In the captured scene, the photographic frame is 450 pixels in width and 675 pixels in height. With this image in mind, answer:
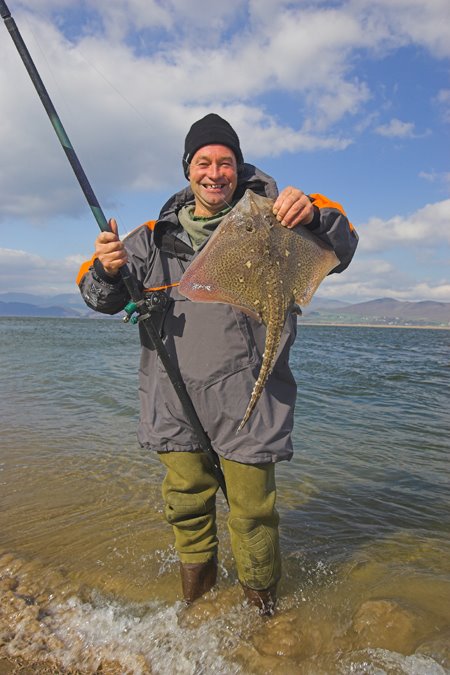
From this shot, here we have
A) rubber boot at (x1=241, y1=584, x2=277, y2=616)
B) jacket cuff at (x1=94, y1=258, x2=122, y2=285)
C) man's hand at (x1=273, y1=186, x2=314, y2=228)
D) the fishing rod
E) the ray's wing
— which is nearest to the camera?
man's hand at (x1=273, y1=186, x2=314, y2=228)

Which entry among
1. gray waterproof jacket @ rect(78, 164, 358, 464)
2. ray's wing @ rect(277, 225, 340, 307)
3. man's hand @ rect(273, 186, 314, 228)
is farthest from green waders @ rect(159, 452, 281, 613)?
man's hand @ rect(273, 186, 314, 228)

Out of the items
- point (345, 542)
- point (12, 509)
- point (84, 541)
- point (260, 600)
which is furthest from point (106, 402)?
point (260, 600)

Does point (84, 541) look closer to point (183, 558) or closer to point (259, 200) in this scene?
point (183, 558)

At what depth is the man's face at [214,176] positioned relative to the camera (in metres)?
3.04

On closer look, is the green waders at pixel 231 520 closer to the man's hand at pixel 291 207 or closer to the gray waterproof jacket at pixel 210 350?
the gray waterproof jacket at pixel 210 350

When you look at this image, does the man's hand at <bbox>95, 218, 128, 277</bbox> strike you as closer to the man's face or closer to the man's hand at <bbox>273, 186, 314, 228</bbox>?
the man's face

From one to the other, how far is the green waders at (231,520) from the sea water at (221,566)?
0.83ft

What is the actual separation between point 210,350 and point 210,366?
4.2 inches

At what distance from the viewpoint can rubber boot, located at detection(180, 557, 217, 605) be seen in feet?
11.1

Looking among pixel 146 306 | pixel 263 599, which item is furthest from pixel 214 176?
pixel 263 599

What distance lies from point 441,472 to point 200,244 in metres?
5.72

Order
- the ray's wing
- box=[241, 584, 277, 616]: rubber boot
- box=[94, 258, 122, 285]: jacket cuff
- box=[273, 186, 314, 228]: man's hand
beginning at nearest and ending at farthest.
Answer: box=[273, 186, 314, 228]: man's hand < the ray's wing < box=[94, 258, 122, 285]: jacket cuff < box=[241, 584, 277, 616]: rubber boot

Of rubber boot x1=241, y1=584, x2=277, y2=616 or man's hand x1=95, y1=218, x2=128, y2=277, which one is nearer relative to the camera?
man's hand x1=95, y1=218, x2=128, y2=277

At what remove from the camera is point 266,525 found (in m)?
3.12
